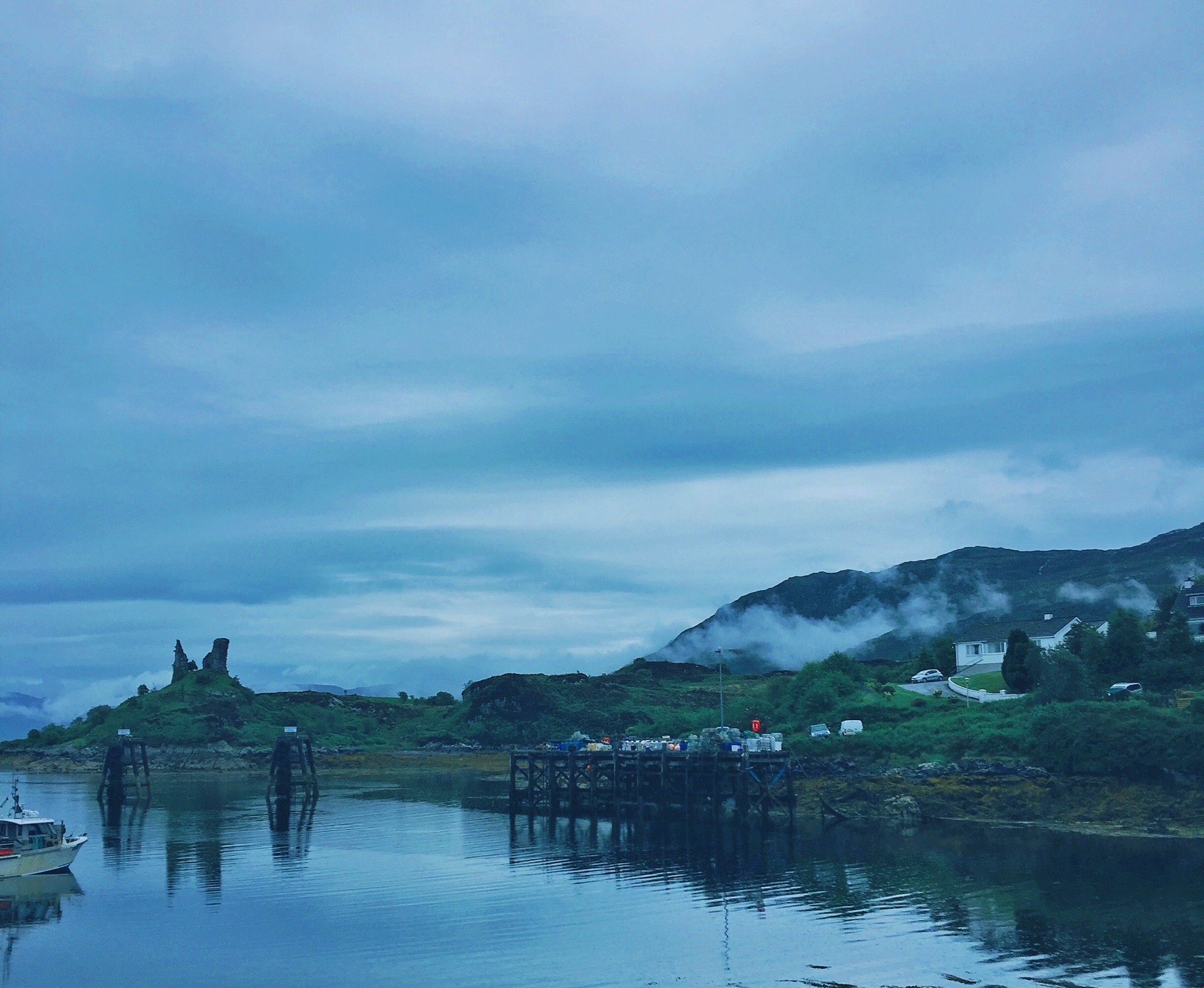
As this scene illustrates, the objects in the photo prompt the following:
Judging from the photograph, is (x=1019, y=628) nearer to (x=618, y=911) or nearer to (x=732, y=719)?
(x=732, y=719)

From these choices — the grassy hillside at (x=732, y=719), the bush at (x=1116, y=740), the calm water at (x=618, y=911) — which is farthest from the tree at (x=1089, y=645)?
the calm water at (x=618, y=911)

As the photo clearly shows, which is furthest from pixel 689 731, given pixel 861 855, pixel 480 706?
pixel 861 855

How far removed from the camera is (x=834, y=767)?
8575 cm

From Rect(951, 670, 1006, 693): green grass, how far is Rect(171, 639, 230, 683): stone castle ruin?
128 m

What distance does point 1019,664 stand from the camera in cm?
9675

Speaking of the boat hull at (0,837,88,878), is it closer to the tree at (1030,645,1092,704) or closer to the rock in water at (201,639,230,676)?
the tree at (1030,645,1092,704)

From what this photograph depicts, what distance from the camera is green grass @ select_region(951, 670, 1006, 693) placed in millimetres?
101312

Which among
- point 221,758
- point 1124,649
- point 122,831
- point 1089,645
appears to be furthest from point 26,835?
point 221,758

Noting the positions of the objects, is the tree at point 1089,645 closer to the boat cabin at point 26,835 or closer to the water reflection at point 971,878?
the water reflection at point 971,878

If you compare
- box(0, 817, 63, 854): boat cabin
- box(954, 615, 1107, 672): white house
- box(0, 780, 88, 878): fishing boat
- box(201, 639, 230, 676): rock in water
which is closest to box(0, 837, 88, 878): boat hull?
box(0, 780, 88, 878): fishing boat

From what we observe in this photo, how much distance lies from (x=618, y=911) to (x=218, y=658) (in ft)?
521

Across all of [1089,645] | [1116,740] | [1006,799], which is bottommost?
[1006,799]

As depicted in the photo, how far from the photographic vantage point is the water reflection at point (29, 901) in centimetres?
4762

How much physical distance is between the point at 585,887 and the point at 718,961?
53.1ft
